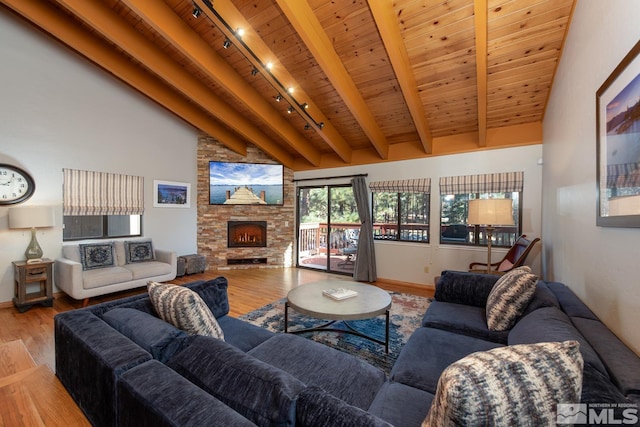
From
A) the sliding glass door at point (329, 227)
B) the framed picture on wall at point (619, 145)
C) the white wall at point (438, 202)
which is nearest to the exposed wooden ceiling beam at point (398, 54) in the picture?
the white wall at point (438, 202)

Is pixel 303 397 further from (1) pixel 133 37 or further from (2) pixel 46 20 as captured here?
(2) pixel 46 20

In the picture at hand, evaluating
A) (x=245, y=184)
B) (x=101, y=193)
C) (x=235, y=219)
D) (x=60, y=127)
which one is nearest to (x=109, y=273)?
(x=101, y=193)

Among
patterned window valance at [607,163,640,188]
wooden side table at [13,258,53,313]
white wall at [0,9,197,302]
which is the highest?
white wall at [0,9,197,302]

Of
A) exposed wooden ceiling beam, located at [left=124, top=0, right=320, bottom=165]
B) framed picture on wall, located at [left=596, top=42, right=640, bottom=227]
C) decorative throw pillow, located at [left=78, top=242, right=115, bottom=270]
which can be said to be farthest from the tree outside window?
decorative throw pillow, located at [left=78, top=242, right=115, bottom=270]

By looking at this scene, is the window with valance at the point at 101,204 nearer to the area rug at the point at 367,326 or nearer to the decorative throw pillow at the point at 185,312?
the area rug at the point at 367,326

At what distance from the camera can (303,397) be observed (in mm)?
850

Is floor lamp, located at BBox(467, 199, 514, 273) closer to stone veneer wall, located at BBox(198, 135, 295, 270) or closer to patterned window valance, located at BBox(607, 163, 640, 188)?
patterned window valance, located at BBox(607, 163, 640, 188)

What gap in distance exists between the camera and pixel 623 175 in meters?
1.30

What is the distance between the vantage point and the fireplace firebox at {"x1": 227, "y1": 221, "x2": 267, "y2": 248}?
5.86 meters

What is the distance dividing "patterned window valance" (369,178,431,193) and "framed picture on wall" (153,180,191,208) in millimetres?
3730

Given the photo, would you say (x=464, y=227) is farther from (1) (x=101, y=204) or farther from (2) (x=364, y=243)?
(1) (x=101, y=204)

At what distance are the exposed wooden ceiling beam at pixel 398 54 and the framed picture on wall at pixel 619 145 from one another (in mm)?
1716

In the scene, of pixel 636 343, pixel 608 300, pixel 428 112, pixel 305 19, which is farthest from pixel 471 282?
pixel 305 19

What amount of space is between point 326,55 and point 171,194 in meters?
3.95
